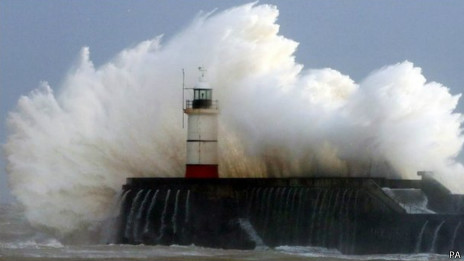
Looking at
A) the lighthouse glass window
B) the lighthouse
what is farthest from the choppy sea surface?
the lighthouse glass window

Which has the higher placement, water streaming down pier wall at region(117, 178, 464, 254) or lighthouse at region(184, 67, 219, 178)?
lighthouse at region(184, 67, 219, 178)

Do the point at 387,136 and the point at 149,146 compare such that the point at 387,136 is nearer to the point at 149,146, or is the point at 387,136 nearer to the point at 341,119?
the point at 341,119

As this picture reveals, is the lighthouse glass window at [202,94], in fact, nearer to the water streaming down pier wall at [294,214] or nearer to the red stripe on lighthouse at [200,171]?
the red stripe on lighthouse at [200,171]

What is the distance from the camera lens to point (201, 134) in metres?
44.8

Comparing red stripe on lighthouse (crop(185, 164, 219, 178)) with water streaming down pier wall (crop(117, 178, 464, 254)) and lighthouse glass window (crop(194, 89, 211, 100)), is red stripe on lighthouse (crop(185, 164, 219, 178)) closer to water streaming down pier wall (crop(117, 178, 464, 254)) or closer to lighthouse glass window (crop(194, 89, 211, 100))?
water streaming down pier wall (crop(117, 178, 464, 254))

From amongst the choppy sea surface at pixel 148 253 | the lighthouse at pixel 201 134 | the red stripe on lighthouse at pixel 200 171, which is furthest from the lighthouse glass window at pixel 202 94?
the choppy sea surface at pixel 148 253

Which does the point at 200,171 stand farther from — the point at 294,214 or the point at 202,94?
the point at 294,214

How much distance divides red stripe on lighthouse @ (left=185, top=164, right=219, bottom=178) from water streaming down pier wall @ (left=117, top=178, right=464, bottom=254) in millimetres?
1617

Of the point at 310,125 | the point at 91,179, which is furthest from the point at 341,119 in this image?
the point at 91,179

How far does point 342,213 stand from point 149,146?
391 inches

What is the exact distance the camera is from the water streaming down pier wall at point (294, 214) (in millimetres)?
36938

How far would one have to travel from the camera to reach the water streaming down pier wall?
3694 cm

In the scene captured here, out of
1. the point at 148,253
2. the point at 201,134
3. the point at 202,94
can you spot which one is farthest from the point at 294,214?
the point at 202,94

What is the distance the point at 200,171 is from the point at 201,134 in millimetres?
1028
